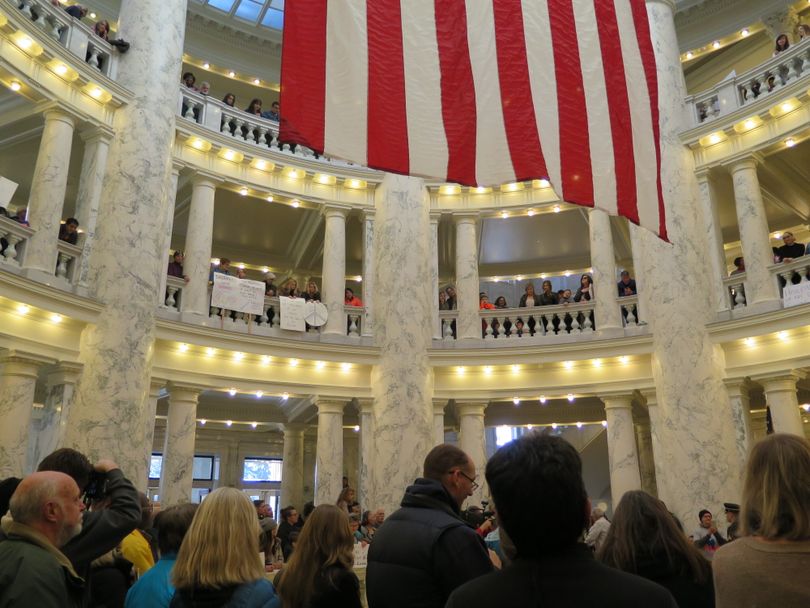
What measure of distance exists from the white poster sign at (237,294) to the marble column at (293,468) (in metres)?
A: 6.05

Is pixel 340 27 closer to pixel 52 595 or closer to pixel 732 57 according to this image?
pixel 52 595

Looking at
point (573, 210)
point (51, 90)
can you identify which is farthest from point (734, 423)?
point (51, 90)

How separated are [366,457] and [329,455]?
0.79 meters

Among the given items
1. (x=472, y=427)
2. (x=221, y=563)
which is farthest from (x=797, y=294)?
(x=221, y=563)

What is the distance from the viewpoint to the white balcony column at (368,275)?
15.5 meters

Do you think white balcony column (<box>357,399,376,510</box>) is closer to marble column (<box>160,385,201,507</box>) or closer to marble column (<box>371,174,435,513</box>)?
marble column (<box>371,174,435,513</box>)

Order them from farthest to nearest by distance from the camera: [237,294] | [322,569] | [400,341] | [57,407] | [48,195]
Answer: [400,341] → [237,294] → [48,195] → [57,407] → [322,569]

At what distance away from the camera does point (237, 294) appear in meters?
14.4

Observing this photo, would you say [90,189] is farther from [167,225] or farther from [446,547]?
[446,547]

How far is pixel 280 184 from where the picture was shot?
1606 cm

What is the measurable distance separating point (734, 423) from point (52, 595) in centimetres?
1294

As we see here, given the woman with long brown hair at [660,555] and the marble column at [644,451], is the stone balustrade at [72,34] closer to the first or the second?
the woman with long brown hair at [660,555]

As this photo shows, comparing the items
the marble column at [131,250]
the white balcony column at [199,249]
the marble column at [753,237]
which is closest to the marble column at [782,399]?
the marble column at [753,237]

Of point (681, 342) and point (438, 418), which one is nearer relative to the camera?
point (681, 342)
